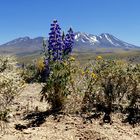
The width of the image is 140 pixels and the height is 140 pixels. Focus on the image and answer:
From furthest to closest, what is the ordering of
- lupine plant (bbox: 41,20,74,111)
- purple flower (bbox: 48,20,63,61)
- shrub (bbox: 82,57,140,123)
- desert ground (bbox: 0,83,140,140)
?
purple flower (bbox: 48,20,63,61) → shrub (bbox: 82,57,140,123) → lupine plant (bbox: 41,20,74,111) → desert ground (bbox: 0,83,140,140)

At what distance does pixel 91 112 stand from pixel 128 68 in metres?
2.05

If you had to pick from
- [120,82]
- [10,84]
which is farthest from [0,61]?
[10,84]

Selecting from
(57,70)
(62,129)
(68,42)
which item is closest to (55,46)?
(68,42)

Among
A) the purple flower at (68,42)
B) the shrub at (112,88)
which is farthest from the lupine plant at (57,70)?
the shrub at (112,88)

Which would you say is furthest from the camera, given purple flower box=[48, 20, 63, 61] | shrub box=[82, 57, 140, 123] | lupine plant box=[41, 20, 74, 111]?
purple flower box=[48, 20, 63, 61]

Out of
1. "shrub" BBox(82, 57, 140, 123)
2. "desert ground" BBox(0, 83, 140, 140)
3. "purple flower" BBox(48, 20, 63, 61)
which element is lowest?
"desert ground" BBox(0, 83, 140, 140)

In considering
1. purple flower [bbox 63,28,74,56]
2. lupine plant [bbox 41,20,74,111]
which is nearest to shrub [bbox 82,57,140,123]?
lupine plant [bbox 41,20,74,111]

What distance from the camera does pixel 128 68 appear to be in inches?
462

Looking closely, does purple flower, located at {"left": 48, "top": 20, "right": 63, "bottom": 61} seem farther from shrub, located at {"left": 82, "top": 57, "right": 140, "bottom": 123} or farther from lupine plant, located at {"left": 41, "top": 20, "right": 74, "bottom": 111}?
shrub, located at {"left": 82, "top": 57, "right": 140, "bottom": 123}

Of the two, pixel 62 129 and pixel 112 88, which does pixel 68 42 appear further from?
pixel 62 129

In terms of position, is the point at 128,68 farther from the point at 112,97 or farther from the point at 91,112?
the point at 91,112

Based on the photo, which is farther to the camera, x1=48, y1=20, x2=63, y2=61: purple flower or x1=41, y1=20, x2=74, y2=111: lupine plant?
x1=48, y1=20, x2=63, y2=61: purple flower

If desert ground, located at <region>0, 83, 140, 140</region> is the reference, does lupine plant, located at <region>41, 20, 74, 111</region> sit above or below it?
above

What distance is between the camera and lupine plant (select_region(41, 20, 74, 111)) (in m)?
10.8
